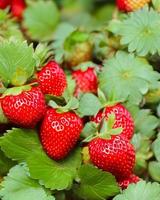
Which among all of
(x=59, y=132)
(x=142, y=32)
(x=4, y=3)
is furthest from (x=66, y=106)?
(x=4, y=3)

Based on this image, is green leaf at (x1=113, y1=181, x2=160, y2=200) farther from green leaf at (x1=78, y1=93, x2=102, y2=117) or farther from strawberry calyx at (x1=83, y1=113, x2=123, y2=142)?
green leaf at (x1=78, y1=93, x2=102, y2=117)

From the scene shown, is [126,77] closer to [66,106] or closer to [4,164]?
[66,106]

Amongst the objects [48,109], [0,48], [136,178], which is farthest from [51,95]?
[136,178]

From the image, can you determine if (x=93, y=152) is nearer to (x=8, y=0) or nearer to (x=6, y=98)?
(x=6, y=98)

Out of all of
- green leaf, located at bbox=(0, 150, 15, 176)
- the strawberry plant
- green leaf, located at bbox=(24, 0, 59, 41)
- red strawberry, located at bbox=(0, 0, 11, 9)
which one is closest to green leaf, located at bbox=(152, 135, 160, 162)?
the strawberry plant

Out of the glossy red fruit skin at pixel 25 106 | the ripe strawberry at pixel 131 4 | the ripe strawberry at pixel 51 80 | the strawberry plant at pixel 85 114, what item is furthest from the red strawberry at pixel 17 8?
the glossy red fruit skin at pixel 25 106
